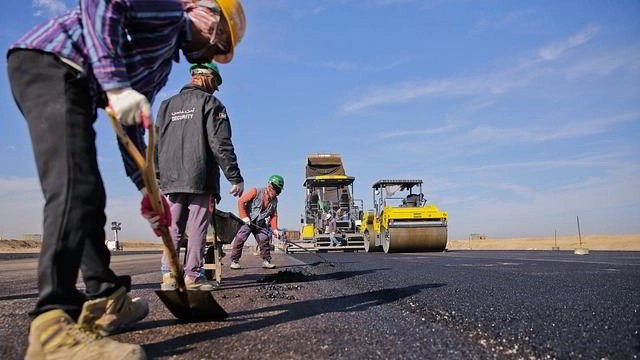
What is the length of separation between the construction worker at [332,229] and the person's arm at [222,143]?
14.8 m

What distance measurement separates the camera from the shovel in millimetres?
1619

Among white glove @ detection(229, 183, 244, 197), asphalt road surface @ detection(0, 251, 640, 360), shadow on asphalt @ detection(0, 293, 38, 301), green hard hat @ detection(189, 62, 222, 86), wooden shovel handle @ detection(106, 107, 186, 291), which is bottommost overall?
shadow on asphalt @ detection(0, 293, 38, 301)

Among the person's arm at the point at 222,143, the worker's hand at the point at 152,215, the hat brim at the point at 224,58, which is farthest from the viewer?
the person's arm at the point at 222,143

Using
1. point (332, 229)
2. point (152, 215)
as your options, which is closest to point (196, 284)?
point (152, 215)

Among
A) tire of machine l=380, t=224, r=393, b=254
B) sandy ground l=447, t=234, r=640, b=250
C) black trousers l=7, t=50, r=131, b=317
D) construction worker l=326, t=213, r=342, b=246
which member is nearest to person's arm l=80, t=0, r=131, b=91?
black trousers l=7, t=50, r=131, b=317

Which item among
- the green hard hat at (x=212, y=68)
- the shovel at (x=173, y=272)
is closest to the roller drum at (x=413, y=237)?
the green hard hat at (x=212, y=68)

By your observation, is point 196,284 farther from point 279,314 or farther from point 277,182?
point 277,182

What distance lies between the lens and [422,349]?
167cm

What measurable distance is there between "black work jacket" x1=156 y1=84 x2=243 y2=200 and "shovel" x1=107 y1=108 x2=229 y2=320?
3.73 feet

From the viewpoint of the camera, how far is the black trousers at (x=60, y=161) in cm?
149

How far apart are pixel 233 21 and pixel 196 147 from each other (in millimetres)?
1301

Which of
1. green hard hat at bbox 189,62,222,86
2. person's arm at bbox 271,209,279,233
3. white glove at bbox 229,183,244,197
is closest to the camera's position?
white glove at bbox 229,183,244,197

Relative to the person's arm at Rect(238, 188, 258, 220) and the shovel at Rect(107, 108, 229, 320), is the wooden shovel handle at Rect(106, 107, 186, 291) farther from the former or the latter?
the person's arm at Rect(238, 188, 258, 220)

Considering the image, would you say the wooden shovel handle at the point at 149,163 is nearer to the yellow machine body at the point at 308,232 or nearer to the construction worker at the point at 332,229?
the construction worker at the point at 332,229
